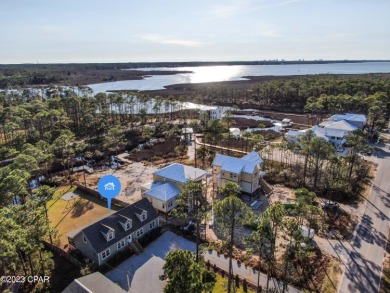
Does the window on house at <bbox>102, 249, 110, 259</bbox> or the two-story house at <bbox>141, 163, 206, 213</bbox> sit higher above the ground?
the two-story house at <bbox>141, 163, 206, 213</bbox>

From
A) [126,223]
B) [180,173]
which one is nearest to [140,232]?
[126,223]

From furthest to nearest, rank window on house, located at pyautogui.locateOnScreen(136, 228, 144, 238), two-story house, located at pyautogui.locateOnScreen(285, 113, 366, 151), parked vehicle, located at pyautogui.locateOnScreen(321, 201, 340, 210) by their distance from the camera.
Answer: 1. two-story house, located at pyautogui.locateOnScreen(285, 113, 366, 151)
2. parked vehicle, located at pyautogui.locateOnScreen(321, 201, 340, 210)
3. window on house, located at pyautogui.locateOnScreen(136, 228, 144, 238)

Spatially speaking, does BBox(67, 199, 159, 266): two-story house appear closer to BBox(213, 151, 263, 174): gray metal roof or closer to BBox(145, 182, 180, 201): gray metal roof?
BBox(145, 182, 180, 201): gray metal roof

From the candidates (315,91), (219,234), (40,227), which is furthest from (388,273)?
(315,91)

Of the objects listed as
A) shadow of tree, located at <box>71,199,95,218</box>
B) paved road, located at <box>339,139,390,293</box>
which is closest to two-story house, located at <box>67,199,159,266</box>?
shadow of tree, located at <box>71,199,95,218</box>

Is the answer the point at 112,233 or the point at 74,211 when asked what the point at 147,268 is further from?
the point at 74,211

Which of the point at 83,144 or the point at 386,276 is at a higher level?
the point at 83,144
